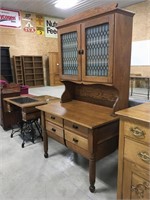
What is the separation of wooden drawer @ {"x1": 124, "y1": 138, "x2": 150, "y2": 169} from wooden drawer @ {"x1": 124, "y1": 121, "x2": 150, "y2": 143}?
55mm

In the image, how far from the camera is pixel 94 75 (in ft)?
6.32

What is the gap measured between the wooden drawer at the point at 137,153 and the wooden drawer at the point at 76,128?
46 centimetres

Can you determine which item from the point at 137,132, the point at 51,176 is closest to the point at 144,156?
the point at 137,132

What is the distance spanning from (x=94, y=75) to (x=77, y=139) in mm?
736

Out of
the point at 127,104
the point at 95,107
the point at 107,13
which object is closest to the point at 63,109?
the point at 95,107

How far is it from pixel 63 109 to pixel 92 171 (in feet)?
2.66

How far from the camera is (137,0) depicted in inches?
292

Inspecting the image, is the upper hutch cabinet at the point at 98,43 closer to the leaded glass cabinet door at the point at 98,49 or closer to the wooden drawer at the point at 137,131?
the leaded glass cabinet door at the point at 98,49

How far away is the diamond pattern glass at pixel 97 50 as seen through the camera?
5.79 feet

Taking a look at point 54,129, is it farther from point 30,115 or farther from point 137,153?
point 137,153

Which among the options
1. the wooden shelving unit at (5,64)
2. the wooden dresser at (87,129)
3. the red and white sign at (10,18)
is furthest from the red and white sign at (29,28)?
the wooden dresser at (87,129)

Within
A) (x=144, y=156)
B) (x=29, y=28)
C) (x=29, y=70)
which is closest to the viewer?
(x=144, y=156)

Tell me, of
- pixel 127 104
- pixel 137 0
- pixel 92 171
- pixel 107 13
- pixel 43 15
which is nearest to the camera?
pixel 107 13

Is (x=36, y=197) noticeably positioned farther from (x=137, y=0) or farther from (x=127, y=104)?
(x=137, y=0)
